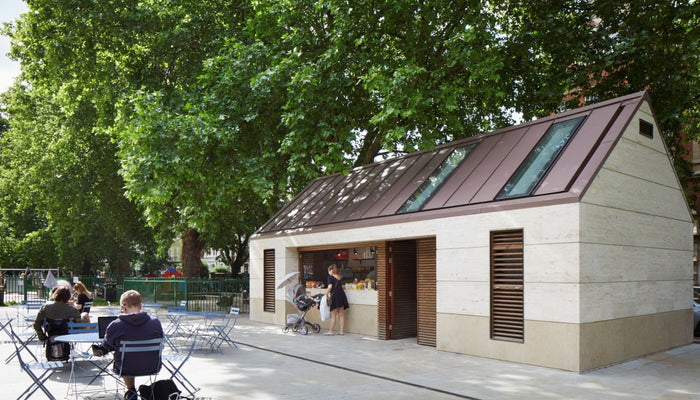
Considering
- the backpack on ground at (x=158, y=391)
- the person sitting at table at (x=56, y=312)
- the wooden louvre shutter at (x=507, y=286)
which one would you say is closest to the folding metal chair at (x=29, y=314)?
the person sitting at table at (x=56, y=312)

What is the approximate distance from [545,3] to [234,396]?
17.4 metres

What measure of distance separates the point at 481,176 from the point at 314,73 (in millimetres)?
6629

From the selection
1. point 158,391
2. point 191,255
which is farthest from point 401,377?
point 191,255

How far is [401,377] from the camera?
31.8 feet

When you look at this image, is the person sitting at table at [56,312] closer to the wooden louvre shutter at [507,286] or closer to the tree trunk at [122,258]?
the wooden louvre shutter at [507,286]

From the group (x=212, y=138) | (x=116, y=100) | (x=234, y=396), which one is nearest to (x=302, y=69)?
(x=212, y=138)

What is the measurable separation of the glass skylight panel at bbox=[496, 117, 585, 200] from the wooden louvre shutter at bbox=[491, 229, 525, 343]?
0.88 m

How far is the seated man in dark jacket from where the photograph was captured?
21.7 feet

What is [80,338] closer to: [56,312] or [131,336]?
[56,312]

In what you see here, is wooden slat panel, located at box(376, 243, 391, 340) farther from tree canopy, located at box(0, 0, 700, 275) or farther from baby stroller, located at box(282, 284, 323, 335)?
tree canopy, located at box(0, 0, 700, 275)

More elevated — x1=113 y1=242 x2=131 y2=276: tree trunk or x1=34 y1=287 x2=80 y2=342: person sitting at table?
x1=34 y1=287 x2=80 y2=342: person sitting at table

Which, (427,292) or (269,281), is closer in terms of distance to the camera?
(427,292)

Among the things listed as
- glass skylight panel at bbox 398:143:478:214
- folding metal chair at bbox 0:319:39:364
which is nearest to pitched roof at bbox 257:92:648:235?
glass skylight panel at bbox 398:143:478:214

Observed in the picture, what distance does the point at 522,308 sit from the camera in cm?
1095
